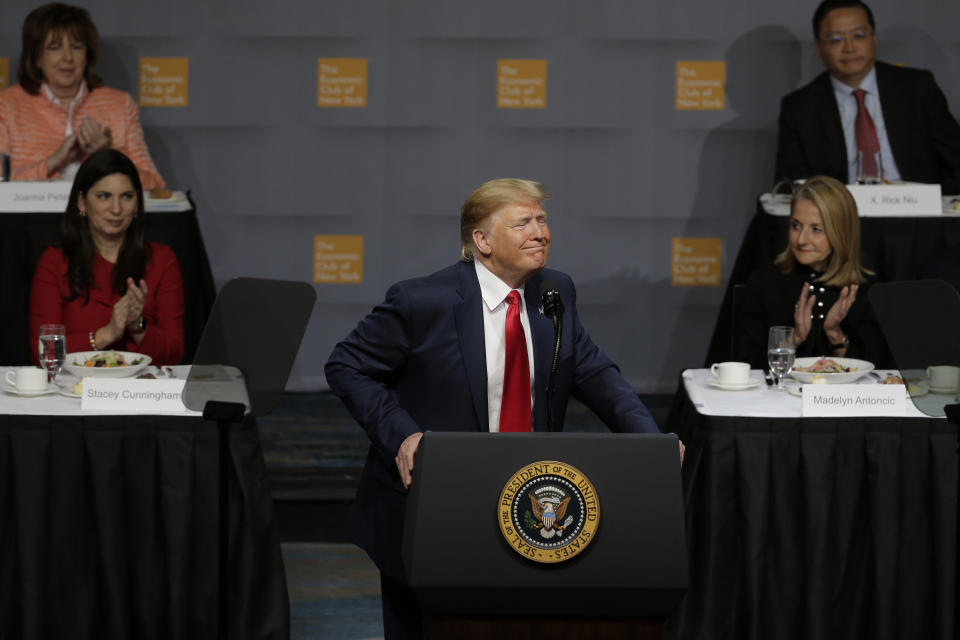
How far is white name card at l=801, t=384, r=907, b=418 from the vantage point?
114 inches

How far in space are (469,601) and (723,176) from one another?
180 inches

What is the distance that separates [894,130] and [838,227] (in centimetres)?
172

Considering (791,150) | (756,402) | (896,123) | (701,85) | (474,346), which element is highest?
(701,85)

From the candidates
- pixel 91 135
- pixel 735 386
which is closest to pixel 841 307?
pixel 735 386

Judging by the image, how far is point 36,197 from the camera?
179 inches

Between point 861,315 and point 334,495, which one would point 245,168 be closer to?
point 334,495

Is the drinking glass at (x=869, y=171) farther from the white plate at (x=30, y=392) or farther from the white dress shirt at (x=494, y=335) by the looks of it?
the white plate at (x=30, y=392)

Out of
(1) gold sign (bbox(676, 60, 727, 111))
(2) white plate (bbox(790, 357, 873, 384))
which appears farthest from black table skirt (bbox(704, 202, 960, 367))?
(1) gold sign (bbox(676, 60, 727, 111))

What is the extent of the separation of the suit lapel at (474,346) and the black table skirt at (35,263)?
7.84ft

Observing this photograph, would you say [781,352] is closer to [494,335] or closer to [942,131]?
[494,335]

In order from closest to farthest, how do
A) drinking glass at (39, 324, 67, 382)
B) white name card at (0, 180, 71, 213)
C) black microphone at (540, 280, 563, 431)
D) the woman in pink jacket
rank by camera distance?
black microphone at (540, 280, 563, 431), drinking glass at (39, 324, 67, 382), white name card at (0, 180, 71, 213), the woman in pink jacket

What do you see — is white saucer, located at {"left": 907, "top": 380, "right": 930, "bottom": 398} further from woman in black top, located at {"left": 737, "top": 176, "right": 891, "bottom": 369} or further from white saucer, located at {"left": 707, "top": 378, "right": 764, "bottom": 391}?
woman in black top, located at {"left": 737, "top": 176, "right": 891, "bottom": 369}

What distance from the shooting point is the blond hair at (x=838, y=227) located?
3980mm

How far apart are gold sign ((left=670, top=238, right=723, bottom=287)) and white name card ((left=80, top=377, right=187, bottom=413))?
3798 millimetres
